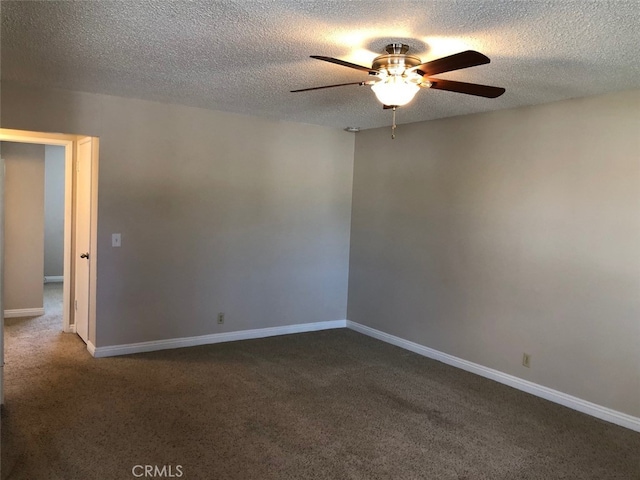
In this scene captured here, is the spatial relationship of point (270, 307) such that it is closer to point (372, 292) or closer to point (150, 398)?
point (372, 292)

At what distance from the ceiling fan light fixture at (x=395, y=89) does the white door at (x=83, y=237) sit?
287 centimetres

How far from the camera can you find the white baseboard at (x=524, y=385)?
3.36 meters

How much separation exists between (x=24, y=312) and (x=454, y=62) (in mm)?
5640

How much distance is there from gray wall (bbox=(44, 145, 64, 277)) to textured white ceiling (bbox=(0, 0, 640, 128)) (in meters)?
4.68

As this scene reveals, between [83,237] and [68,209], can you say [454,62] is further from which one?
[68,209]

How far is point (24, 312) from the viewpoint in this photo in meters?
5.70

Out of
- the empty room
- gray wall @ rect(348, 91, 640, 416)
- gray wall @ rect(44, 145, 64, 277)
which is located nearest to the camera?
the empty room

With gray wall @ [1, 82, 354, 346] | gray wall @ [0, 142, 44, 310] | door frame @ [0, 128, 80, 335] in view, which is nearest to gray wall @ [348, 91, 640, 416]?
gray wall @ [1, 82, 354, 346]

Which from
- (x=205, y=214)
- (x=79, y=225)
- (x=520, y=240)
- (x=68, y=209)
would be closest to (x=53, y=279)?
(x=68, y=209)

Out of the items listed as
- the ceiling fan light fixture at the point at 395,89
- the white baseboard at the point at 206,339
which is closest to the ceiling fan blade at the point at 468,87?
the ceiling fan light fixture at the point at 395,89

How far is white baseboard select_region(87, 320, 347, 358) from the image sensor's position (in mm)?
4320

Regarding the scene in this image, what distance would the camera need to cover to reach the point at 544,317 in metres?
3.79

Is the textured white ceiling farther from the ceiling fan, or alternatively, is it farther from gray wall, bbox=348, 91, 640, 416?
gray wall, bbox=348, 91, 640, 416

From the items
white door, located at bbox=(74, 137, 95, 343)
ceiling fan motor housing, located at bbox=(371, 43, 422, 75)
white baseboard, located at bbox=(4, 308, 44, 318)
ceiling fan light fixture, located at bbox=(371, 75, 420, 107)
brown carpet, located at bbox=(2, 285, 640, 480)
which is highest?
ceiling fan motor housing, located at bbox=(371, 43, 422, 75)
